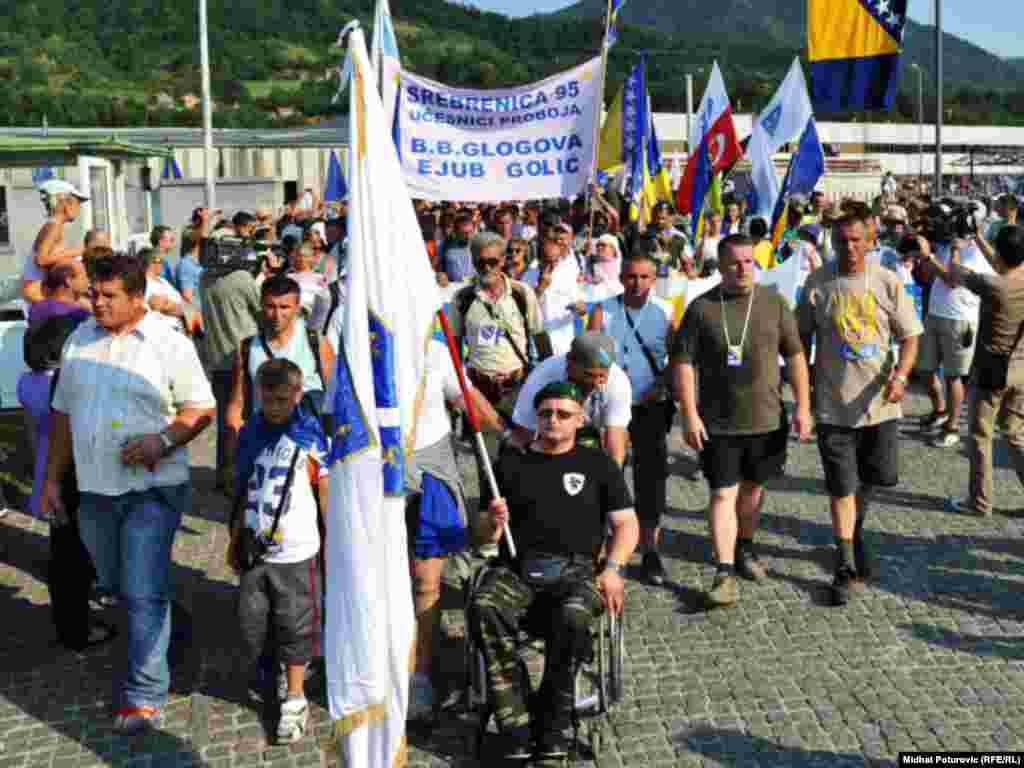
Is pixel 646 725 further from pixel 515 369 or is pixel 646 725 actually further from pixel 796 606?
pixel 515 369

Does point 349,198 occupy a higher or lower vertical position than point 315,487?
higher

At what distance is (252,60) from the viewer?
340 ft

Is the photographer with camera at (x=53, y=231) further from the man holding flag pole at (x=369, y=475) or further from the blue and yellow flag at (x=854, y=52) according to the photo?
the blue and yellow flag at (x=854, y=52)

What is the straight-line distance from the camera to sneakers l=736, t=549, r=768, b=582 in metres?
6.00

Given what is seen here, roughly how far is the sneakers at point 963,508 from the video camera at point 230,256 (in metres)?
5.03

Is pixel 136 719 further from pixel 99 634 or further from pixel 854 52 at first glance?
pixel 854 52

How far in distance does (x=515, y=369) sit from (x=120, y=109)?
7774 cm

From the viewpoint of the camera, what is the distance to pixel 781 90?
40.5ft

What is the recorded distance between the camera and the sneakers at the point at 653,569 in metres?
5.98

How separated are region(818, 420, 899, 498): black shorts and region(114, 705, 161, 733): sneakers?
3.49 metres

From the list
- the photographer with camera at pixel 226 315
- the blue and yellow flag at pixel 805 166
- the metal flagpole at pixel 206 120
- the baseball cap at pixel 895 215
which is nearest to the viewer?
the photographer with camera at pixel 226 315

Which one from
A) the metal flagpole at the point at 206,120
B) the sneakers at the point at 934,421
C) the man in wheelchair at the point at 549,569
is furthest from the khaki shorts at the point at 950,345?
the metal flagpole at the point at 206,120

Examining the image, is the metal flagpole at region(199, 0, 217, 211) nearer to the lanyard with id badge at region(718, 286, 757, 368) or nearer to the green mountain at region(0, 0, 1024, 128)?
the lanyard with id badge at region(718, 286, 757, 368)

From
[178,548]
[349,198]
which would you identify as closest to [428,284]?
[349,198]
